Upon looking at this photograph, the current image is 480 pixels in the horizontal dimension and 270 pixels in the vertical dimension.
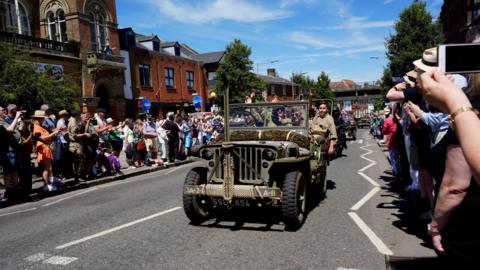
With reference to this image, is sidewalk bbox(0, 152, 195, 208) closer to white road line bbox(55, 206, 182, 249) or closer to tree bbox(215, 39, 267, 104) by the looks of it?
white road line bbox(55, 206, 182, 249)

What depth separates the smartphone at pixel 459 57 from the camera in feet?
6.47

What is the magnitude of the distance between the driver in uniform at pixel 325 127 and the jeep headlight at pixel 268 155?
7.95 ft

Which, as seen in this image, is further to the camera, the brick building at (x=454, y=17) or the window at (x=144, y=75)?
the window at (x=144, y=75)

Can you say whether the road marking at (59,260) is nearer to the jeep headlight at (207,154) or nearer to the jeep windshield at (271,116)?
the jeep headlight at (207,154)

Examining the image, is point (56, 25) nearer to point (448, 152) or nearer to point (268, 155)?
point (268, 155)

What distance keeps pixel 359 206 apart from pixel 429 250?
2.13m

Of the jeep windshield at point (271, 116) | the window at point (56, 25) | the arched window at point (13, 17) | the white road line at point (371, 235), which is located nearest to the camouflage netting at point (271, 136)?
the jeep windshield at point (271, 116)

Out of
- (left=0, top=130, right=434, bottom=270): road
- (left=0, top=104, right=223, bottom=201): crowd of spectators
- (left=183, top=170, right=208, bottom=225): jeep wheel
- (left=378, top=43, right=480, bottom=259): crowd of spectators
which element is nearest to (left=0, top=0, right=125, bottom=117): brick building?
(left=0, top=104, right=223, bottom=201): crowd of spectators

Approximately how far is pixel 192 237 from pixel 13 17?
22000 millimetres

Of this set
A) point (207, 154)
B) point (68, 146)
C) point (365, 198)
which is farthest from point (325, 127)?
point (68, 146)

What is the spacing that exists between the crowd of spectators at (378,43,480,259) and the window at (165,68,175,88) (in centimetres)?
3077

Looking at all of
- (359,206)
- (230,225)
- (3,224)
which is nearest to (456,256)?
(230,225)

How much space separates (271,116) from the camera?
6.77m

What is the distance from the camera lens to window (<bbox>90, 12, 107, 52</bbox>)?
→ 82.0 feet
